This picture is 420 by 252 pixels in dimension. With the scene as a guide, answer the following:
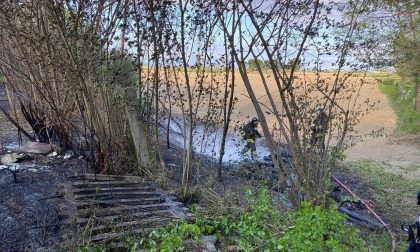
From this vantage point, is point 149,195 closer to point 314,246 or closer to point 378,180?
point 314,246

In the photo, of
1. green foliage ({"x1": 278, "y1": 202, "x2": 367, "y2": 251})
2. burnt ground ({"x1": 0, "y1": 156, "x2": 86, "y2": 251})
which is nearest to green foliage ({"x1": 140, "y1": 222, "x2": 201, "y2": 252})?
green foliage ({"x1": 278, "y1": 202, "x2": 367, "y2": 251})

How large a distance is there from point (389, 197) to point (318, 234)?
22.2ft

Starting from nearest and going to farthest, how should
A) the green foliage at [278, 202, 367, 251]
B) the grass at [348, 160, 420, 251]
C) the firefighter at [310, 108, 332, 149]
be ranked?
the green foliage at [278, 202, 367, 251] → the firefighter at [310, 108, 332, 149] → the grass at [348, 160, 420, 251]

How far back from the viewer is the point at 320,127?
5809 mm

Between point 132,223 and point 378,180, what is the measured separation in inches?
313

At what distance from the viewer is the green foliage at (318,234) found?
3.31m

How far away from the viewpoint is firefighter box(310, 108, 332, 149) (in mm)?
5679

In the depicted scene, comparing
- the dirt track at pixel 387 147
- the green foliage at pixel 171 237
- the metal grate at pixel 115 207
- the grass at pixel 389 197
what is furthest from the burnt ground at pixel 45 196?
the dirt track at pixel 387 147

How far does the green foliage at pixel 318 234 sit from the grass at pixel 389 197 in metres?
2.55

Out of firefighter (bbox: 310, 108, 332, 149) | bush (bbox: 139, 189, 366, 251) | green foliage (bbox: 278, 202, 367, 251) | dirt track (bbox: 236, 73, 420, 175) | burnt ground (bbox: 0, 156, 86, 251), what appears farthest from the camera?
dirt track (bbox: 236, 73, 420, 175)

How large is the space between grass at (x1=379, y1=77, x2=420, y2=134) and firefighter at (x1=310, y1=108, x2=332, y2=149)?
11.4 m

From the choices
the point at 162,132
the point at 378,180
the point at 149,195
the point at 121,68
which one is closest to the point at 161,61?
the point at 121,68

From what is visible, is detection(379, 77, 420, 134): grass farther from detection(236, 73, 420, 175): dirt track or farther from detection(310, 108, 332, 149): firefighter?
detection(310, 108, 332, 149): firefighter

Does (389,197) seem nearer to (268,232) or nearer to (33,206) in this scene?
(268,232)
